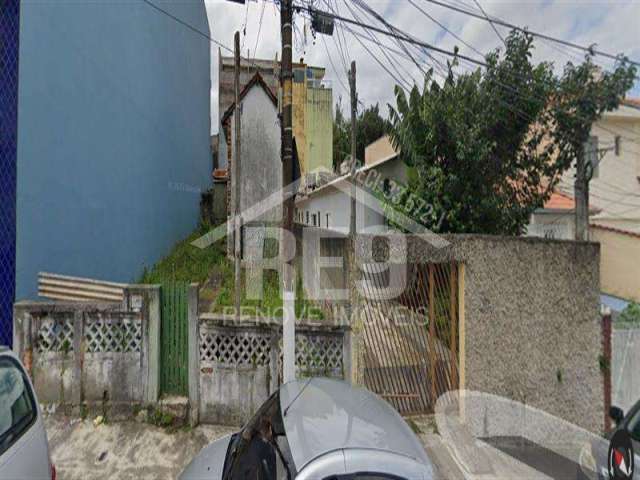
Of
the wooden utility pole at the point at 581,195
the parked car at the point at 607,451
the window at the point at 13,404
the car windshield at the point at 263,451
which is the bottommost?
the parked car at the point at 607,451

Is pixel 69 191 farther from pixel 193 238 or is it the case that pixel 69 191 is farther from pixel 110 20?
pixel 193 238

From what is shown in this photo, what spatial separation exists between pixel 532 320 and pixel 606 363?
4.62 ft

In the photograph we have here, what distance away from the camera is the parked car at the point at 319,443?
1898mm

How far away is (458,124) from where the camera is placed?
6.05 metres

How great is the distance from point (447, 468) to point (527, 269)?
2.55 m

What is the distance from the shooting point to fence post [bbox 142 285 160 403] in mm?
4258

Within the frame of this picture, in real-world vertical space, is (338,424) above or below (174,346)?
above

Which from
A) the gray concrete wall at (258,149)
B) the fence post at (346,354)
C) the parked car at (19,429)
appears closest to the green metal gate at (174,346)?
the parked car at (19,429)

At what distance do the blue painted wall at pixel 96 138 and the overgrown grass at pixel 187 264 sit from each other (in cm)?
31

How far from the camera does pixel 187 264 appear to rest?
9.45 metres

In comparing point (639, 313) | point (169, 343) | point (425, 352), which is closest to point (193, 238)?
point (169, 343)

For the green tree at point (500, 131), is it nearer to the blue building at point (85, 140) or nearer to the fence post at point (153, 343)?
the fence post at point (153, 343)

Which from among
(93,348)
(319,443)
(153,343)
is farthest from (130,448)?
(319,443)

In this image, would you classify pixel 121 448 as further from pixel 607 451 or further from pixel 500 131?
pixel 500 131
